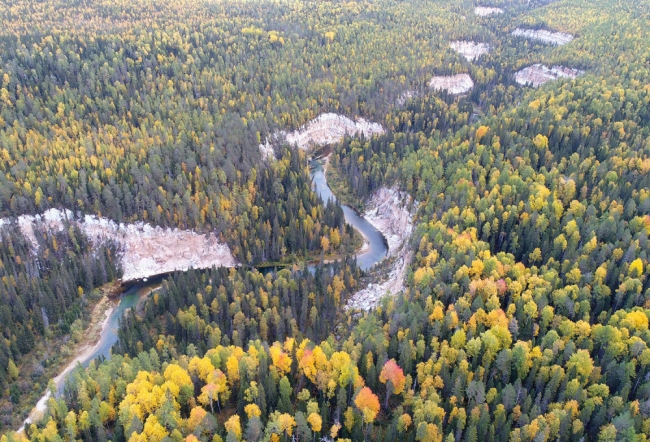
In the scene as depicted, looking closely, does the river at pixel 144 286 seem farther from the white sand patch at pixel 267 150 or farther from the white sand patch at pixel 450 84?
the white sand patch at pixel 450 84

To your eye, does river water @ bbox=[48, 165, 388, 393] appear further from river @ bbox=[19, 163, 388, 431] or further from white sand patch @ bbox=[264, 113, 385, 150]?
white sand patch @ bbox=[264, 113, 385, 150]

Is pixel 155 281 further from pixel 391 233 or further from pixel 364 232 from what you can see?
pixel 391 233

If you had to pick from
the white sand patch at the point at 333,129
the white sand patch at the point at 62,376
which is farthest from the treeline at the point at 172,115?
the white sand patch at the point at 62,376

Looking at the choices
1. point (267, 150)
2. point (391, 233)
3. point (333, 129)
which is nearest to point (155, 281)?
point (391, 233)

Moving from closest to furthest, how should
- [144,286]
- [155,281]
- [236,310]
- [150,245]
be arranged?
[236,310]
[144,286]
[155,281]
[150,245]

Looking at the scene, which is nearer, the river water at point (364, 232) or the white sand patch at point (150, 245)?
the white sand patch at point (150, 245)

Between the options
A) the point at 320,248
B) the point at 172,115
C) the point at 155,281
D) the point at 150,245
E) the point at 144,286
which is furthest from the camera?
the point at 172,115

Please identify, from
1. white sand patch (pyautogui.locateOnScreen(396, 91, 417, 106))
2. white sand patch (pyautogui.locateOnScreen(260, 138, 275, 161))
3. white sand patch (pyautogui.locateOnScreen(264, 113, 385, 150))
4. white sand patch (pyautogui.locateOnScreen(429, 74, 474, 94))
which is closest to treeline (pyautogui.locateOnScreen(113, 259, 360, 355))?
white sand patch (pyautogui.locateOnScreen(260, 138, 275, 161))

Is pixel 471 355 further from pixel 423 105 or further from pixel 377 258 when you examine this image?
pixel 423 105
